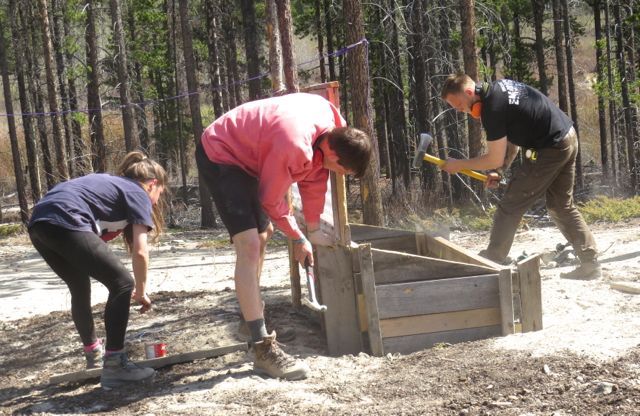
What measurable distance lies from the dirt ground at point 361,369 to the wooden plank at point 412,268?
1.54 feet

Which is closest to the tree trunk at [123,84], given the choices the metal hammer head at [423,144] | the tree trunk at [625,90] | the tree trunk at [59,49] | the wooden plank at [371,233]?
the tree trunk at [59,49]

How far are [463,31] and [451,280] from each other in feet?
24.3

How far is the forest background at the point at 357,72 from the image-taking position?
16.5 meters

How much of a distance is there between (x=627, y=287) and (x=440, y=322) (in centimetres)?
158

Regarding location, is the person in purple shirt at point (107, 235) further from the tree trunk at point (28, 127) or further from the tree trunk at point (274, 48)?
the tree trunk at point (28, 127)

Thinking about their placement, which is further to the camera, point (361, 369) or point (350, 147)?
point (361, 369)

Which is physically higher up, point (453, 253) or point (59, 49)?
point (59, 49)

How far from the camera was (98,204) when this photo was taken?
13.3 ft

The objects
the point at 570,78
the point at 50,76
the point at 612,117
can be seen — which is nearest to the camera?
the point at 50,76

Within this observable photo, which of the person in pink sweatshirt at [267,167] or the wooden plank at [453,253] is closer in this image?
the person in pink sweatshirt at [267,167]

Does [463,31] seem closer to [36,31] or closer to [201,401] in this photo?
[201,401]

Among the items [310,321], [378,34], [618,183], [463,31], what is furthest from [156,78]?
[310,321]

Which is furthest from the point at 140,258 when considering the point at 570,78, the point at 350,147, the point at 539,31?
the point at 570,78

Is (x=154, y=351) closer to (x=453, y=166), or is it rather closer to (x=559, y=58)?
(x=453, y=166)
